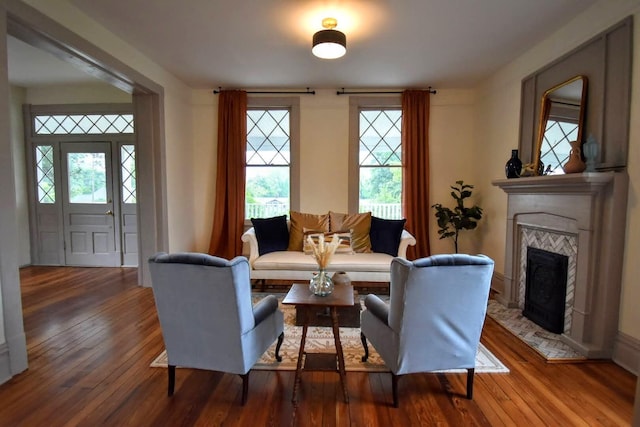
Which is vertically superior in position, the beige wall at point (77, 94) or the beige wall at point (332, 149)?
the beige wall at point (77, 94)

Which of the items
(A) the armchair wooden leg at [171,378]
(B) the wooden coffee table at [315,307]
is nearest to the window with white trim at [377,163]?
(B) the wooden coffee table at [315,307]

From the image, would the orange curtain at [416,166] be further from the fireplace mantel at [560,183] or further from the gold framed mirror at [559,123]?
the gold framed mirror at [559,123]

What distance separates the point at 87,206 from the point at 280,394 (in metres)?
4.66

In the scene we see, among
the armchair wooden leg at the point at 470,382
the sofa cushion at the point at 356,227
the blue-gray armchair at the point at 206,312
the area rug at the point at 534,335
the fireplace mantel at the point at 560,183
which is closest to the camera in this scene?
the blue-gray armchair at the point at 206,312

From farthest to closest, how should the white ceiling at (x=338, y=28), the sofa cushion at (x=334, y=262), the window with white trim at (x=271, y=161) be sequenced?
the window with white trim at (x=271, y=161) < the sofa cushion at (x=334, y=262) < the white ceiling at (x=338, y=28)

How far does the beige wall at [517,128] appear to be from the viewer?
2193 millimetres

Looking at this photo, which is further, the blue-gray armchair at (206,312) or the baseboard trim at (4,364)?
the baseboard trim at (4,364)

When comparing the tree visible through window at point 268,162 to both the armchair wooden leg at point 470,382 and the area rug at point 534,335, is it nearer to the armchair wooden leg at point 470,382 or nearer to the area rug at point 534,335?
the area rug at point 534,335

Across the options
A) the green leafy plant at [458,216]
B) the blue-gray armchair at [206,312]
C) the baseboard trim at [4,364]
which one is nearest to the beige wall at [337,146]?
the green leafy plant at [458,216]

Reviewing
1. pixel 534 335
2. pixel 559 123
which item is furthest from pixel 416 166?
pixel 534 335

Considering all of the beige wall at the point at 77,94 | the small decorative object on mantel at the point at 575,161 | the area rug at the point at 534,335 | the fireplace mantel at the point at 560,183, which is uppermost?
→ the beige wall at the point at 77,94

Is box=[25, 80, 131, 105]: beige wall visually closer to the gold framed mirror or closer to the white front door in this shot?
the white front door

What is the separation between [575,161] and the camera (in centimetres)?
248

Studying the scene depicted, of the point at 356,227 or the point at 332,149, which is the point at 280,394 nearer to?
the point at 356,227
